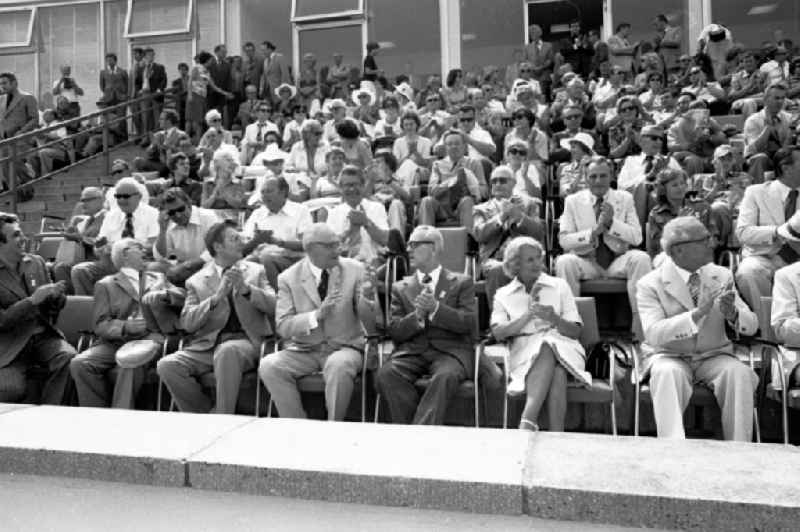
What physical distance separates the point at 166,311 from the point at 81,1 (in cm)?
1479

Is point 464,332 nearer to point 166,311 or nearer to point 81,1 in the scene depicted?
point 166,311

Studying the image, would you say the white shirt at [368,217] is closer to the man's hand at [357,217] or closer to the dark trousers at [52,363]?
the man's hand at [357,217]

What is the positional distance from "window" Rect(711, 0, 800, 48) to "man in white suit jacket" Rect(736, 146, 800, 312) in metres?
10.3

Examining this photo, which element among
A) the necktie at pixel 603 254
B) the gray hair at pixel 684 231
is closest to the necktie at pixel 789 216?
the necktie at pixel 603 254

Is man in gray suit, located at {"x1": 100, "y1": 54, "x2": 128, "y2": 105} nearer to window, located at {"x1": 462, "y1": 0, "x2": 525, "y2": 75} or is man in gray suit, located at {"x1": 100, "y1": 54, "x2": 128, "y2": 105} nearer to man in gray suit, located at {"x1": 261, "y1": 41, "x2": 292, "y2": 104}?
man in gray suit, located at {"x1": 261, "y1": 41, "x2": 292, "y2": 104}

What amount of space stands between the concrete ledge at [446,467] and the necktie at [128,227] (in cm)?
427

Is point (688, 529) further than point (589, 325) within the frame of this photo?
No

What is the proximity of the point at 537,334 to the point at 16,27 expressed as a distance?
17.6 meters

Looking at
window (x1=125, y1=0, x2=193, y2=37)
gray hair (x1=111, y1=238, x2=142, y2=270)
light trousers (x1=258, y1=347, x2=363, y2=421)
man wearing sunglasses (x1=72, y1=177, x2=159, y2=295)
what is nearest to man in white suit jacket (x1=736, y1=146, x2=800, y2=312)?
light trousers (x1=258, y1=347, x2=363, y2=421)

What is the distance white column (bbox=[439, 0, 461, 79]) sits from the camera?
1602cm

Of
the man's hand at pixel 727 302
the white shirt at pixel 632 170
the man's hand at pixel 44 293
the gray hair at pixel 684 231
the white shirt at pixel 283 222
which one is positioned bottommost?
the man's hand at pixel 727 302

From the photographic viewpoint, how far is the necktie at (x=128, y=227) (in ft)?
25.3

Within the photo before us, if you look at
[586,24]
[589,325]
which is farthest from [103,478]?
[586,24]

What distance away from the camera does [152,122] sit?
588 inches
